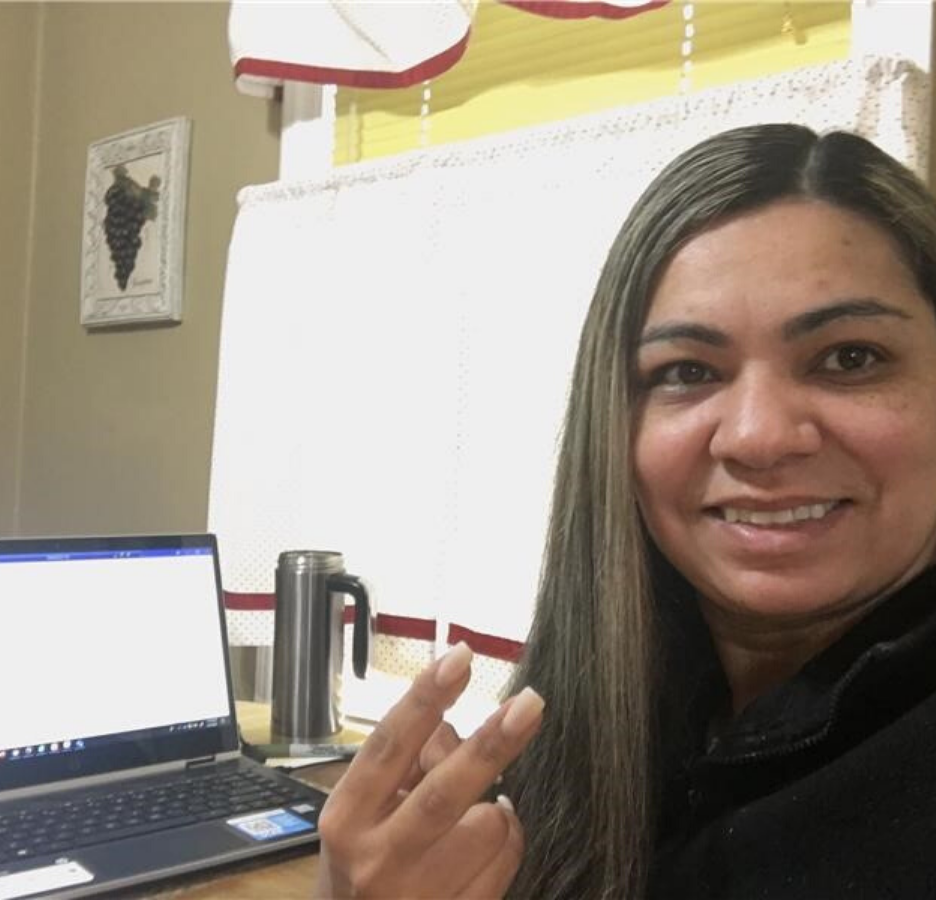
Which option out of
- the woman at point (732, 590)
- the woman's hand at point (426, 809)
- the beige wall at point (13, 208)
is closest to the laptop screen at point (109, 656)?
the woman at point (732, 590)

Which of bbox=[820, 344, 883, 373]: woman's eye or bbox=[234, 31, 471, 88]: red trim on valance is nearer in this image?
bbox=[820, 344, 883, 373]: woman's eye

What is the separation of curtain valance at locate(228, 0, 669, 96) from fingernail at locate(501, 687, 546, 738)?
1049 mm

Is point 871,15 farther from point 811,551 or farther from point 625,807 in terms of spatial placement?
point 625,807

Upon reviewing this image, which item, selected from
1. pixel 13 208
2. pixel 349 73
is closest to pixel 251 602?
pixel 349 73

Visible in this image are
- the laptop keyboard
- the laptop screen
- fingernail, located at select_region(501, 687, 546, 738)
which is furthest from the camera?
the laptop screen

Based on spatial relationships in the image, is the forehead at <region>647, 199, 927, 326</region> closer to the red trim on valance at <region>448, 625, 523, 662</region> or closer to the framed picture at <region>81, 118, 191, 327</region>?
the red trim on valance at <region>448, 625, 523, 662</region>

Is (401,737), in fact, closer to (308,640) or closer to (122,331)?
(308,640)

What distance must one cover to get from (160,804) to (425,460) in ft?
2.01

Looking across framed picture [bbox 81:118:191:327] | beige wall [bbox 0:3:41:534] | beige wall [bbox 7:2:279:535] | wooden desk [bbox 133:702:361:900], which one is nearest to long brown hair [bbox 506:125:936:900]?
wooden desk [bbox 133:702:361:900]

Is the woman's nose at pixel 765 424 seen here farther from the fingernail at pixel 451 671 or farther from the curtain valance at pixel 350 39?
the curtain valance at pixel 350 39

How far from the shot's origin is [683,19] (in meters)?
1.32

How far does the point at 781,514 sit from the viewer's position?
75cm

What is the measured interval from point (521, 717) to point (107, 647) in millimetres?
710

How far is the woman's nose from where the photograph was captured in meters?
0.71
